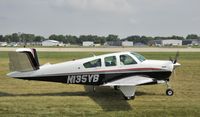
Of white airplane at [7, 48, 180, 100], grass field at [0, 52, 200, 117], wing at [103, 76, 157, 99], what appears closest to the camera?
grass field at [0, 52, 200, 117]

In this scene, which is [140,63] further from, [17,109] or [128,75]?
[17,109]

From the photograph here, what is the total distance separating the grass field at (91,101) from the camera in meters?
10.3

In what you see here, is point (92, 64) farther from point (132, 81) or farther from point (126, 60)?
point (132, 81)

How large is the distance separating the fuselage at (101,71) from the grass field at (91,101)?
2.43ft

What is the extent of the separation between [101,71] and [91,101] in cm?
149

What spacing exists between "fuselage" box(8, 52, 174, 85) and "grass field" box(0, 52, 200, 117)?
740 mm

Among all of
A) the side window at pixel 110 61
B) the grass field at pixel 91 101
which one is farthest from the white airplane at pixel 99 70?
the grass field at pixel 91 101

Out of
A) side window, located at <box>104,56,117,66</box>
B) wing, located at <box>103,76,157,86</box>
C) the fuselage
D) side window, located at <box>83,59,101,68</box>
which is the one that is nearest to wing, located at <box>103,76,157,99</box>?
wing, located at <box>103,76,157,86</box>

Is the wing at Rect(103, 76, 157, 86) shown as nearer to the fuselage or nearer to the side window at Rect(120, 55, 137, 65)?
the fuselage

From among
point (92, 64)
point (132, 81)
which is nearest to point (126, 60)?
point (132, 81)

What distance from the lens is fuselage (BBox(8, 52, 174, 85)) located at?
1312cm

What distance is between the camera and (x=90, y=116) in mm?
9812

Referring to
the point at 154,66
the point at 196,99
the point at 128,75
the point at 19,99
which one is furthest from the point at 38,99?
the point at 196,99

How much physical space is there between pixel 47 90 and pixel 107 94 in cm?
294
